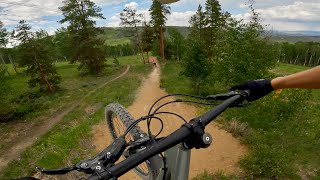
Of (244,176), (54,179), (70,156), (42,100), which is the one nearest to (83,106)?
(42,100)

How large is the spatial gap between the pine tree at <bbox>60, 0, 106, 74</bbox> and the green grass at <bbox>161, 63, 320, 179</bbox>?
30994 mm

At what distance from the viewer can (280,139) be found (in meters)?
13.9

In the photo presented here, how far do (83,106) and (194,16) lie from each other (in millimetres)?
26529

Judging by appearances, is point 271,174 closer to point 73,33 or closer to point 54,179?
point 54,179

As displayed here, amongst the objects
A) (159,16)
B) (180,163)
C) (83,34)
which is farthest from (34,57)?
(180,163)

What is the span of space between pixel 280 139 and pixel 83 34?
1441 inches

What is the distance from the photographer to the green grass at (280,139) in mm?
10367

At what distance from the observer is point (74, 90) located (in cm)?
3478

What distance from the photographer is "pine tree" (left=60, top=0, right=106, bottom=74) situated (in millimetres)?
43219

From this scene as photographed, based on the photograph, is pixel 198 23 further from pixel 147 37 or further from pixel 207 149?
pixel 207 149

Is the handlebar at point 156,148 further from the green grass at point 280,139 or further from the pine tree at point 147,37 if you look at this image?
the pine tree at point 147,37

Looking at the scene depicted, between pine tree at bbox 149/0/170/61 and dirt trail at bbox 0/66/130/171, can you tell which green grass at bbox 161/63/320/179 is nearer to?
dirt trail at bbox 0/66/130/171

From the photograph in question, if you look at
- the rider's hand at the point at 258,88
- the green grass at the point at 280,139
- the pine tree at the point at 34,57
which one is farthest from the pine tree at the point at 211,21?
the rider's hand at the point at 258,88

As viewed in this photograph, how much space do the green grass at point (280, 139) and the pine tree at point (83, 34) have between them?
102 ft
